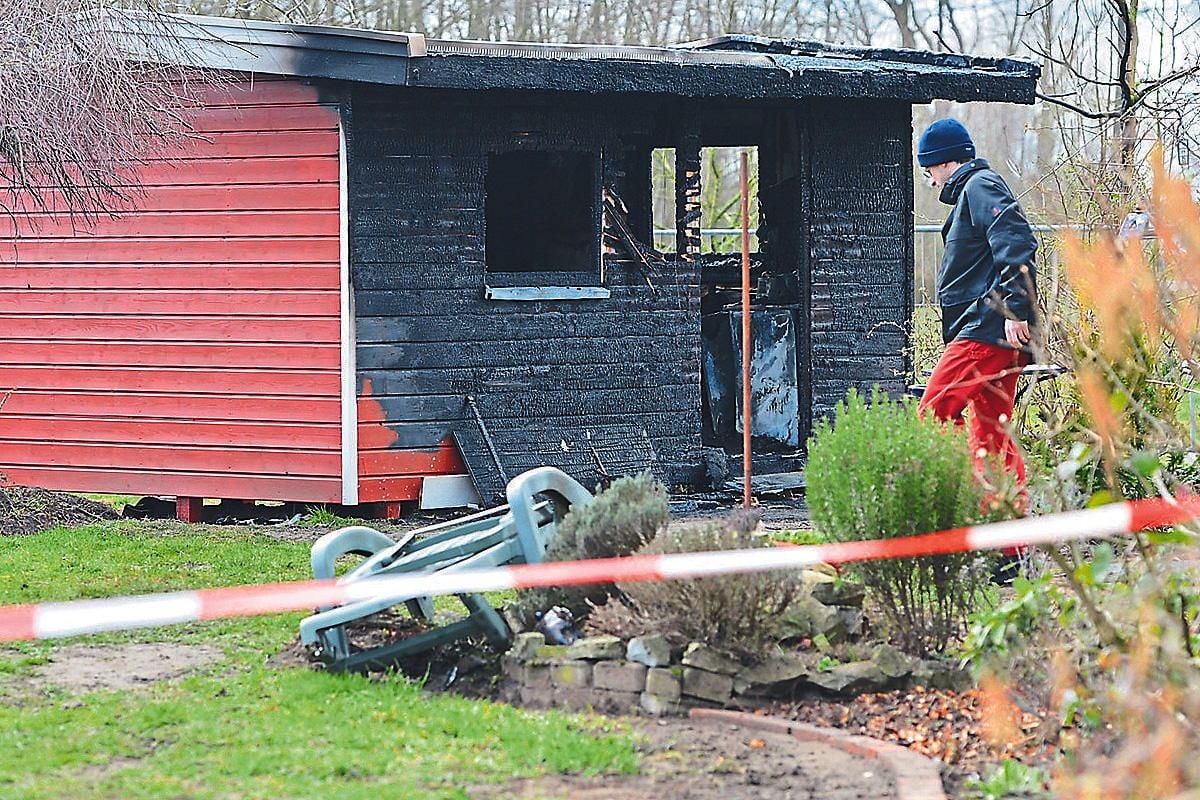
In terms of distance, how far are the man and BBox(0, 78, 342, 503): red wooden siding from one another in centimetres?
420

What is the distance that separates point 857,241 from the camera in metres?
11.3

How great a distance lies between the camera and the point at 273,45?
9.61 meters

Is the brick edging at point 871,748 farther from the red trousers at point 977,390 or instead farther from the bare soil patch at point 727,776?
the red trousers at point 977,390

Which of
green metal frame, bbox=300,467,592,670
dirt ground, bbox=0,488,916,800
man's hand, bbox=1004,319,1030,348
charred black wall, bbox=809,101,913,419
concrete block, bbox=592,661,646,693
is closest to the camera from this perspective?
dirt ground, bbox=0,488,916,800

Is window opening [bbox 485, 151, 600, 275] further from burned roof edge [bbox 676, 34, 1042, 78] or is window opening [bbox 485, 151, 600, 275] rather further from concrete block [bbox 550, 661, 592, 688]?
concrete block [bbox 550, 661, 592, 688]

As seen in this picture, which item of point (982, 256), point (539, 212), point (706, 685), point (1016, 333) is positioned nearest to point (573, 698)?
point (706, 685)

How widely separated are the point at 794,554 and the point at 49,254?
25.7 ft

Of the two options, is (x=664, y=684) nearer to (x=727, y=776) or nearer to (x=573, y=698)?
(x=573, y=698)

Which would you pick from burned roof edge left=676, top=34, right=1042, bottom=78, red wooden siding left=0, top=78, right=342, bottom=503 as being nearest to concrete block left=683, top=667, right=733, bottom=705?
red wooden siding left=0, top=78, right=342, bottom=503

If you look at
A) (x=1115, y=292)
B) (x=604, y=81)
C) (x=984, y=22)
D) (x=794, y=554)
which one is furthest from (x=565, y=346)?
(x=984, y=22)

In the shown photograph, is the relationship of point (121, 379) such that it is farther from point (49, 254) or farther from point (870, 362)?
point (870, 362)

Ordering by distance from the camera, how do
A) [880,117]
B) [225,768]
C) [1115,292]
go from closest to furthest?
[1115,292]
[225,768]
[880,117]

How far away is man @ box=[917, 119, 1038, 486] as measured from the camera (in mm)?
6934

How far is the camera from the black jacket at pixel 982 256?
7.00m
